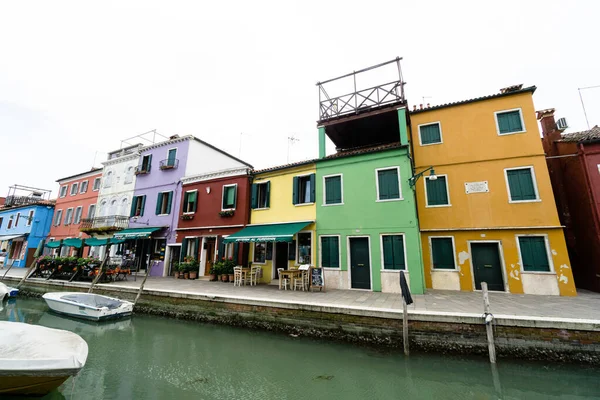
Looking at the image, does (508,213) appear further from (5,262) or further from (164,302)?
(5,262)

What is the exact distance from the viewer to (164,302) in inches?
410

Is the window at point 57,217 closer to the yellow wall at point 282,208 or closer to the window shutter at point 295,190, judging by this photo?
the yellow wall at point 282,208

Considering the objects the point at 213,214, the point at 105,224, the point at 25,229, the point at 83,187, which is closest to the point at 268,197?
the point at 213,214

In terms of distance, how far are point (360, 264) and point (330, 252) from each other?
1456 millimetres

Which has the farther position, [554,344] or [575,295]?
[575,295]

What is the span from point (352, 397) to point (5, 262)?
3758 centimetres

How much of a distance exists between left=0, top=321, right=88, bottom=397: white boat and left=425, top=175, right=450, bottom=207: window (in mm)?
13322

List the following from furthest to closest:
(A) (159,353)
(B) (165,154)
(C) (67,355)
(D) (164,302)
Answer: (B) (165,154) → (D) (164,302) → (A) (159,353) → (C) (67,355)

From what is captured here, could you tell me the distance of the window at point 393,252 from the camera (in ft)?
34.2

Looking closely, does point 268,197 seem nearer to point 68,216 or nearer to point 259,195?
point 259,195

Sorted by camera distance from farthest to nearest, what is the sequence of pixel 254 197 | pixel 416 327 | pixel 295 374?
pixel 254 197, pixel 416 327, pixel 295 374

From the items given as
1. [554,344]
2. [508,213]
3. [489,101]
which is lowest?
[554,344]

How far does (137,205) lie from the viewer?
19.6 m

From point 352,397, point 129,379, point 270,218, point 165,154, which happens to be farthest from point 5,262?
point 352,397
